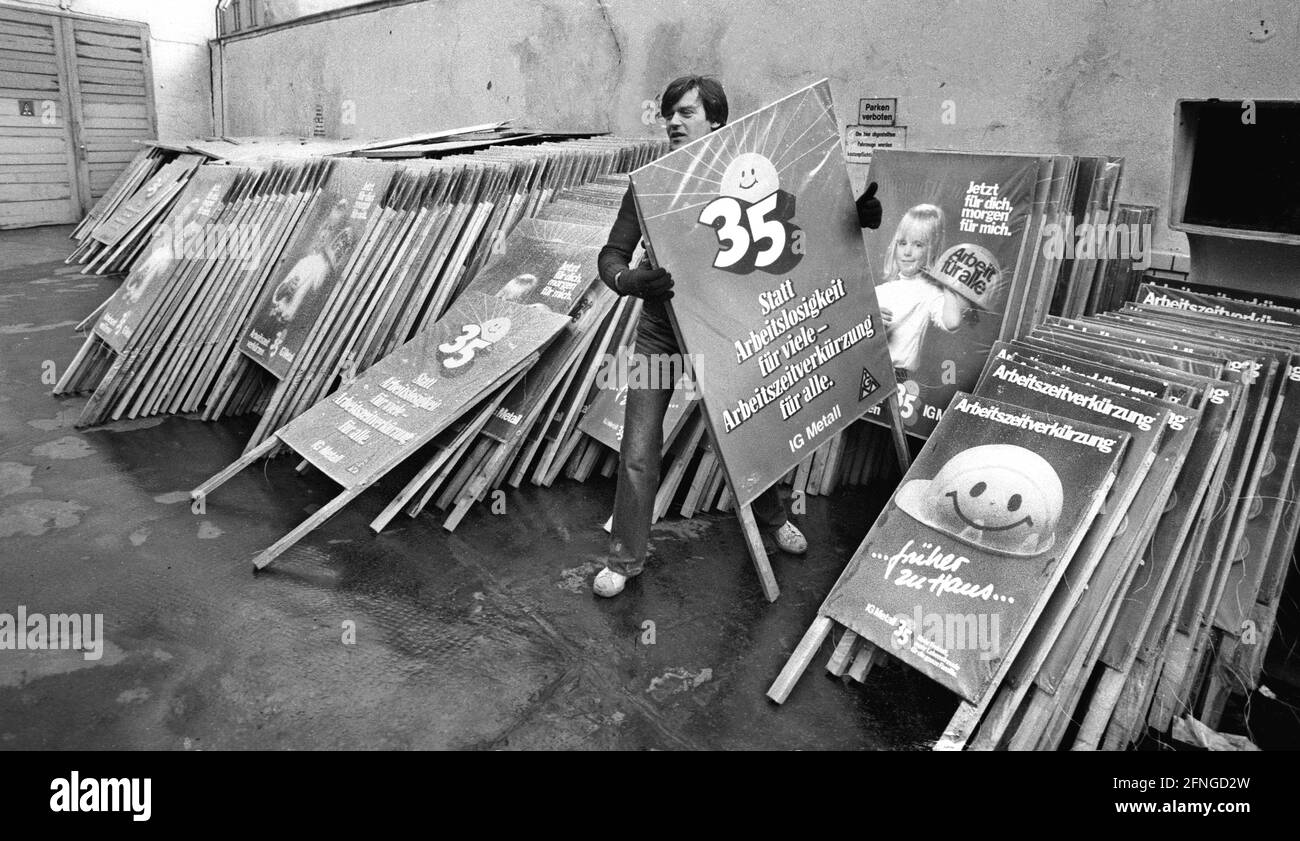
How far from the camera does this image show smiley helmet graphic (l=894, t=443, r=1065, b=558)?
289 cm

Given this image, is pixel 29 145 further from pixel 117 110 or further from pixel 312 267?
pixel 312 267

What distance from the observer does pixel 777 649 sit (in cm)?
336

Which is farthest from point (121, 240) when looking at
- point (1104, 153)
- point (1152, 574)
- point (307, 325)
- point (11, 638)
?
point (1152, 574)

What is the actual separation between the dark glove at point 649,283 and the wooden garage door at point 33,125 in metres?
14.5

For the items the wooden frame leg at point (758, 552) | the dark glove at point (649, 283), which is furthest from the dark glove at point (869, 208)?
the wooden frame leg at point (758, 552)

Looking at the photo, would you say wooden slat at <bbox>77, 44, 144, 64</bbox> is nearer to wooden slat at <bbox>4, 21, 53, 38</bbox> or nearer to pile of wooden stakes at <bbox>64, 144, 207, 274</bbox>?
wooden slat at <bbox>4, 21, 53, 38</bbox>

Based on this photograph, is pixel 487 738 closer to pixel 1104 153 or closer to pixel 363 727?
pixel 363 727

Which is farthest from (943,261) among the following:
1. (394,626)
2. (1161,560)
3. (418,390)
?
(394,626)

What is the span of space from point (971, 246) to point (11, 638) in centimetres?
460

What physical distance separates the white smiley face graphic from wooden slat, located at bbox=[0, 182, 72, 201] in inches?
579

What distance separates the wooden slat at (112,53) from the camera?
13.8 meters

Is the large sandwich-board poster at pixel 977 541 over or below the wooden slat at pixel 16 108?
below

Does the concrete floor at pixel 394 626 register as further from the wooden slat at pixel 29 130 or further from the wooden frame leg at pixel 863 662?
the wooden slat at pixel 29 130

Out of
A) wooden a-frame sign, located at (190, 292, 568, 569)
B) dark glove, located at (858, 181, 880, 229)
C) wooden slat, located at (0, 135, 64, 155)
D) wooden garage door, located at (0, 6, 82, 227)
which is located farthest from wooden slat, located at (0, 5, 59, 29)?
dark glove, located at (858, 181, 880, 229)
